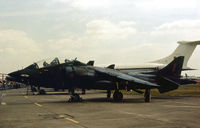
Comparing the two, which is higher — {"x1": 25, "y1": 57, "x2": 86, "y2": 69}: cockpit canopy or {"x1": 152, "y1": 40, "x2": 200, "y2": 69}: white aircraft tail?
{"x1": 152, "y1": 40, "x2": 200, "y2": 69}: white aircraft tail

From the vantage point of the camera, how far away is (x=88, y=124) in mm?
7500

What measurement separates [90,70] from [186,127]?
33.5ft

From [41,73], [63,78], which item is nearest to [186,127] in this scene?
[63,78]

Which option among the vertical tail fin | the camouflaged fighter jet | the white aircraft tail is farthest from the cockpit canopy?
the white aircraft tail

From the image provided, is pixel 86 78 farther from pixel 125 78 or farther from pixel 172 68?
pixel 172 68

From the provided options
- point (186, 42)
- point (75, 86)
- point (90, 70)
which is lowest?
point (75, 86)

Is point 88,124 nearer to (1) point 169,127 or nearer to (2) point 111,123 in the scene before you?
(2) point 111,123

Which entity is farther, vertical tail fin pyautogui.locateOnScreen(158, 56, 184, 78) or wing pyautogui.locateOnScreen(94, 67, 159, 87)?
vertical tail fin pyautogui.locateOnScreen(158, 56, 184, 78)

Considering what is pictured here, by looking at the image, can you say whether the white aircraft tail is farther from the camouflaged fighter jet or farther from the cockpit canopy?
the cockpit canopy

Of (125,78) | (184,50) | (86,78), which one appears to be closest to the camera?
(125,78)

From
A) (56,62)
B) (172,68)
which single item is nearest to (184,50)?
(172,68)

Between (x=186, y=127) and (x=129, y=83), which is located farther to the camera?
(x=129, y=83)

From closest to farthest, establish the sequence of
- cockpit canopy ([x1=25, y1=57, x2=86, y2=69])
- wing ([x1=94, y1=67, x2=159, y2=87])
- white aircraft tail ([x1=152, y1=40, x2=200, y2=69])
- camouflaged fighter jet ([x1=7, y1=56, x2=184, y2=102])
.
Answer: camouflaged fighter jet ([x1=7, y1=56, x2=184, y2=102])
wing ([x1=94, y1=67, x2=159, y2=87])
cockpit canopy ([x1=25, y1=57, x2=86, y2=69])
white aircraft tail ([x1=152, y1=40, x2=200, y2=69])

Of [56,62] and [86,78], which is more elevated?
[56,62]
